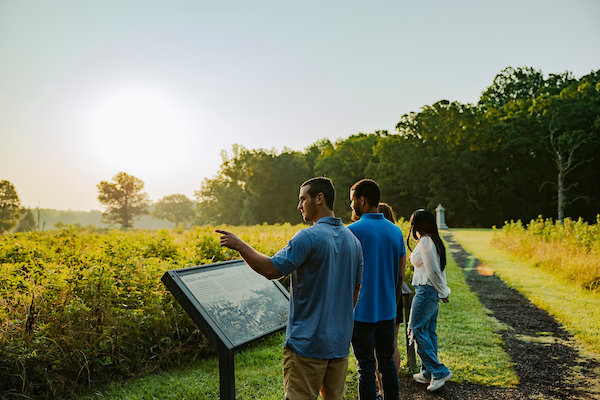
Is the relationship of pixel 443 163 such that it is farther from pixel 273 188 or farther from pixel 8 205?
pixel 8 205

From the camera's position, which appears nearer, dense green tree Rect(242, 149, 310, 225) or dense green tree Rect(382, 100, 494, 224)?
dense green tree Rect(382, 100, 494, 224)

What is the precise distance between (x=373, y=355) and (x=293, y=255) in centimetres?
156

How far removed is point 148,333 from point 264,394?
5.71 ft

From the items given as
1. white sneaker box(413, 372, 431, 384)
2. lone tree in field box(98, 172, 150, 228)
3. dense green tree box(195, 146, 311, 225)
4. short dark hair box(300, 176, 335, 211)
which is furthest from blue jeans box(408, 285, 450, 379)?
lone tree in field box(98, 172, 150, 228)

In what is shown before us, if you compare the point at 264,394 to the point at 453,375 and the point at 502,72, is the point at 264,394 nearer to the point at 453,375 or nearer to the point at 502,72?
the point at 453,375

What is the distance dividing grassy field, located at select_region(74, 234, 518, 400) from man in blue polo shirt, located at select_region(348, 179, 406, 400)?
45.9 inches

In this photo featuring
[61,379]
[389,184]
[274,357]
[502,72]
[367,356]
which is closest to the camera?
[367,356]

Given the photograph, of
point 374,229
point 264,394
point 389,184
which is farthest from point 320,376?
point 389,184

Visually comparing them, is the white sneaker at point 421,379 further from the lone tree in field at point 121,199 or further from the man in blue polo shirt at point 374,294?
the lone tree in field at point 121,199

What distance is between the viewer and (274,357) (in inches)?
222

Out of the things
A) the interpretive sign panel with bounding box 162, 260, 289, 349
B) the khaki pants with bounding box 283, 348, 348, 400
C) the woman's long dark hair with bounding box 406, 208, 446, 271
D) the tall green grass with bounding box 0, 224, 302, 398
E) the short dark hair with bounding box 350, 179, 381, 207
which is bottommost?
the tall green grass with bounding box 0, 224, 302, 398

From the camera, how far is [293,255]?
2.44 metres

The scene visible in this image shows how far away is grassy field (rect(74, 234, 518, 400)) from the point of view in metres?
4.38

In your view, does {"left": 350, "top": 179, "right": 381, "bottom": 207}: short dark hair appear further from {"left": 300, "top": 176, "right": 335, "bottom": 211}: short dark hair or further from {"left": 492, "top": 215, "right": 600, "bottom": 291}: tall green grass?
{"left": 492, "top": 215, "right": 600, "bottom": 291}: tall green grass
